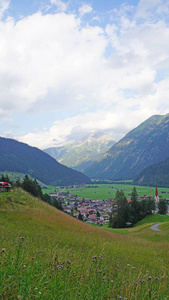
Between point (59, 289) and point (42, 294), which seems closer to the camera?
point (42, 294)

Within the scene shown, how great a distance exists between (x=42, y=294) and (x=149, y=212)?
82.0m

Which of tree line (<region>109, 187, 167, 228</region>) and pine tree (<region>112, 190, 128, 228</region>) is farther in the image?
tree line (<region>109, 187, 167, 228</region>)

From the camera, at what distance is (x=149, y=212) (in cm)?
7875

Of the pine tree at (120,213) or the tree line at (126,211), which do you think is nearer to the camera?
the pine tree at (120,213)

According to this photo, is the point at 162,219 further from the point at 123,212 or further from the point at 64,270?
the point at 64,270

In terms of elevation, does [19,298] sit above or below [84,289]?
above

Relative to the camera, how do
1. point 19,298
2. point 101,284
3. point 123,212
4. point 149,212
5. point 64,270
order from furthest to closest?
point 149,212 → point 123,212 → point 64,270 → point 101,284 → point 19,298

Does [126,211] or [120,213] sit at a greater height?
[126,211]

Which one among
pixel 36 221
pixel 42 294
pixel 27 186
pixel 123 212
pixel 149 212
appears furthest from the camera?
pixel 149 212

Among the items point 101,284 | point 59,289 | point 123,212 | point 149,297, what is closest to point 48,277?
point 59,289

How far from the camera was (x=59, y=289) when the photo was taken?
4262mm

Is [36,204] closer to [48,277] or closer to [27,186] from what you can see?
[48,277]

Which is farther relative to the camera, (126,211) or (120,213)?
(126,211)

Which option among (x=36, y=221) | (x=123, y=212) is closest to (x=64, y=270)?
(x=36, y=221)
